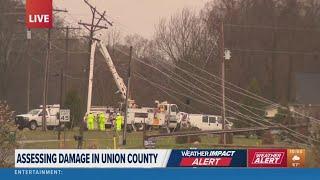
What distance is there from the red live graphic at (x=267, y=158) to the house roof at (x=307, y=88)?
5919 centimetres

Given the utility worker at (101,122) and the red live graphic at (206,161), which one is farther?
the utility worker at (101,122)

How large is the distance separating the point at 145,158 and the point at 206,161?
4.12ft

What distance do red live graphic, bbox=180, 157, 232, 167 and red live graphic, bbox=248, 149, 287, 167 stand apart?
0.53m

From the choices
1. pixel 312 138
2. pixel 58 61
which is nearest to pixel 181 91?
pixel 58 61

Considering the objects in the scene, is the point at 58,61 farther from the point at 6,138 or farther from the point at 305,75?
the point at 6,138

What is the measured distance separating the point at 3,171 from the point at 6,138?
392 cm

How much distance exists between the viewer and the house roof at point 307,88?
72625 millimetres

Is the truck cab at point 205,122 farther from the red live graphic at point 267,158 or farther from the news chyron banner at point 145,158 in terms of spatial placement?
the news chyron banner at point 145,158

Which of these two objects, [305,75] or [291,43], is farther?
[291,43]

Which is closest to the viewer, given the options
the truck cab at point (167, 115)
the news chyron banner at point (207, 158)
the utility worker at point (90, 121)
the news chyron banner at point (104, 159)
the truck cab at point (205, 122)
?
the news chyron banner at point (104, 159)

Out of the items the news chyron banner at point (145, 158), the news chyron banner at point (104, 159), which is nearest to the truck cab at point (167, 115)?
the news chyron banner at point (145, 158)

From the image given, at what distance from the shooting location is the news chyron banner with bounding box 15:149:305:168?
492 inches

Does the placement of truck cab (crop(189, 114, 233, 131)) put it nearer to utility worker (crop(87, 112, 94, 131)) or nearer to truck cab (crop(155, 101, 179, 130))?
truck cab (crop(155, 101, 179, 130))

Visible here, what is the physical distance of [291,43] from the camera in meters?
80.8
